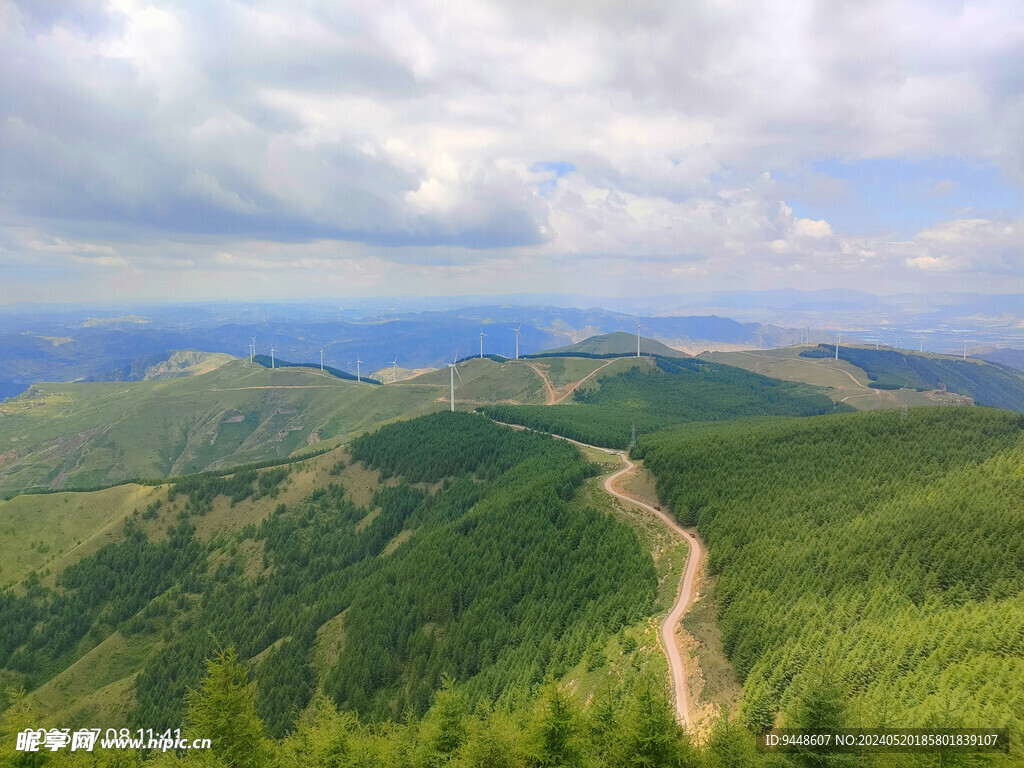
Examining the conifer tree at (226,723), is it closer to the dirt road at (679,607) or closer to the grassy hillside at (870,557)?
the dirt road at (679,607)

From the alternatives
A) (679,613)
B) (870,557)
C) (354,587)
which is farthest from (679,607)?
(354,587)

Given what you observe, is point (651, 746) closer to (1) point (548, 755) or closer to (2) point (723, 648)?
(1) point (548, 755)

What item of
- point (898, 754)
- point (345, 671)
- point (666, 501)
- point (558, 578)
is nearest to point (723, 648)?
point (898, 754)

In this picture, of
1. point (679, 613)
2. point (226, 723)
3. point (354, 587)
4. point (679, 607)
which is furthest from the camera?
point (354, 587)

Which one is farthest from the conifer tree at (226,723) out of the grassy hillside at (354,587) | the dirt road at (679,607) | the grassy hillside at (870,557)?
the grassy hillside at (870,557)

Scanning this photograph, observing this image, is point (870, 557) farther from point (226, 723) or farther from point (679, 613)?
point (226, 723)

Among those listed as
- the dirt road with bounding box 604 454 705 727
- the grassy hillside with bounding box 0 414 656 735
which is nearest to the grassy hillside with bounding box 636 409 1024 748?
the dirt road with bounding box 604 454 705 727
